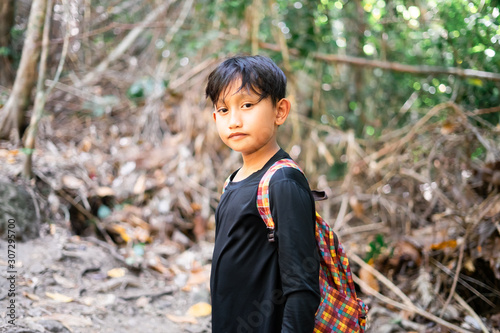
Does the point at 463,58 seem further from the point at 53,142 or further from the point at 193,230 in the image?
the point at 53,142

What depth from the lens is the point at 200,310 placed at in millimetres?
2836

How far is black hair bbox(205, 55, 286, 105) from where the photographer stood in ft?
4.51

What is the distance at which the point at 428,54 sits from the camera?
203 inches

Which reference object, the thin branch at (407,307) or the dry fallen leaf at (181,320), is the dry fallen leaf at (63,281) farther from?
the thin branch at (407,307)

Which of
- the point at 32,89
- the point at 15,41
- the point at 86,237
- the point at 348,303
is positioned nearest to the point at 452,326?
the point at 348,303

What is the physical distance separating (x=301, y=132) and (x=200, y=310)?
2841 mm

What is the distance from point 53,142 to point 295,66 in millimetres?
2544

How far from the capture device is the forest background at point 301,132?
2918 millimetres

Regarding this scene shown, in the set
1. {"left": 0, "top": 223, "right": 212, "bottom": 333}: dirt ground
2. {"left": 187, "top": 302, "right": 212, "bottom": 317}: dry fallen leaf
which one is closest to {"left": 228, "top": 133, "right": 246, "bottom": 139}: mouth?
{"left": 0, "top": 223, "right": 212, "bottom": 333}: dirt ground

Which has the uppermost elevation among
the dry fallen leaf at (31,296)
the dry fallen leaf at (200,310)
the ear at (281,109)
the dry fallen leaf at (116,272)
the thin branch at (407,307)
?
the ear at (281,109)

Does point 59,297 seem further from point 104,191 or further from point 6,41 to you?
point 6,41

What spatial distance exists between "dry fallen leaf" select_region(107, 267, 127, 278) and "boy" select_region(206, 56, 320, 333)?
5.76 feet

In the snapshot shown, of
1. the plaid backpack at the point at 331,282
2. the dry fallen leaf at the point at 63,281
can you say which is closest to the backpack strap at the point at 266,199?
the plaid backpack at the point at 331,282

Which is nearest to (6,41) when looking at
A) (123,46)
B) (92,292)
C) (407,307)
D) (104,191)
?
(123,46)
